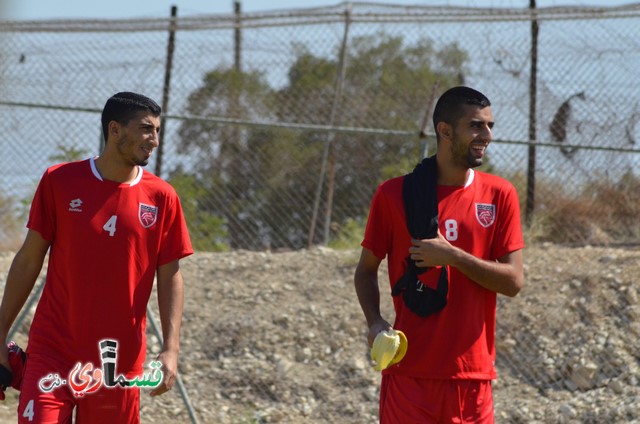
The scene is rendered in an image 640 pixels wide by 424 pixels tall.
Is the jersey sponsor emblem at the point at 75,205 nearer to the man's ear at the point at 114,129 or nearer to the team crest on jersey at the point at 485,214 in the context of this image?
the man's ear at the point at 114,129

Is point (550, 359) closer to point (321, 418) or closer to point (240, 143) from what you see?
point (321, 418)

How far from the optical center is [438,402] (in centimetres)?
458

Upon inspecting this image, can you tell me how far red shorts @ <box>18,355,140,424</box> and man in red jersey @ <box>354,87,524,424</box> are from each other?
1.18 m

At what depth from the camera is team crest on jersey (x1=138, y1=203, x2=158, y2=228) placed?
4.89 meters

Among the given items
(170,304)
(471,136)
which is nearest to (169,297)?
(170,304)

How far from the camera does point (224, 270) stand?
10016 mm

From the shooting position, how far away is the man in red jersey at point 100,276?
4746 mm

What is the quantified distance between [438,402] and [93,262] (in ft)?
5.45

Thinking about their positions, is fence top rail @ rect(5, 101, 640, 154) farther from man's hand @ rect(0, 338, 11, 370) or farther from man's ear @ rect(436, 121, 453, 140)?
man's hand @ rect(0, 338, 11, 370)

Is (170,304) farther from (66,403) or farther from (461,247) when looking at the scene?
(461,247)

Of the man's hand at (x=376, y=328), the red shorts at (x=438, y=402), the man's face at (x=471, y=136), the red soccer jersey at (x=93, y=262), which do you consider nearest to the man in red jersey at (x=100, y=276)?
the red soccer jersey at (x=93, y=262)

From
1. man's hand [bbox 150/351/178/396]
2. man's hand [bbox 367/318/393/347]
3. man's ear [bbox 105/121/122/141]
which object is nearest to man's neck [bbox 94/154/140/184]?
man's ear [bbox 105/121/122/141]

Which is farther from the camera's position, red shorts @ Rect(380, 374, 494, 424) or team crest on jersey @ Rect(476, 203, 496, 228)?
team crest on jersey @ Rect(476, 203, 496, 228)

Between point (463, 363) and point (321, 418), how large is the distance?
3804 mm
